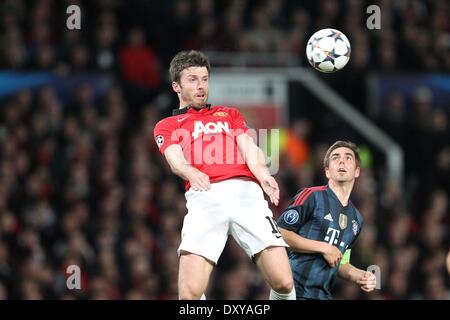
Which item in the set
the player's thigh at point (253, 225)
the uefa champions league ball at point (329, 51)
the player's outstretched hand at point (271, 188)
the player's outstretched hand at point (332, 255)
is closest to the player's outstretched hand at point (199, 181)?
the player's thigh at point (253, 225)

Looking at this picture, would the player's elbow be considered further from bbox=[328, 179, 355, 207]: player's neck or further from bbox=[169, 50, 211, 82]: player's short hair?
bbox=[169, 50, 211, 82]: player's short hair

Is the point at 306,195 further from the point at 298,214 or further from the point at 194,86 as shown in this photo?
the point at 194,86

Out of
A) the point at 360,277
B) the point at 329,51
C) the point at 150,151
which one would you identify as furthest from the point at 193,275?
the point at 150,151

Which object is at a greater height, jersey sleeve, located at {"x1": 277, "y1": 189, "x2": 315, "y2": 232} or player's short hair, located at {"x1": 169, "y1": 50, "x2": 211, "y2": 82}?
player's short hair, located at {"x1": 169, "y1": 50, "x2": 211, "y2": 82}

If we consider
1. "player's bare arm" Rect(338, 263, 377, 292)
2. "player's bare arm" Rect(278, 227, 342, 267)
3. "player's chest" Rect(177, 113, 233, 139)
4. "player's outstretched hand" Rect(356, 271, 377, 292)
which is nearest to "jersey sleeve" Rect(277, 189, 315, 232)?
"player's bare arm" Rect(278, 227, 342, 267)

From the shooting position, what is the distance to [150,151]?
47.7 feet

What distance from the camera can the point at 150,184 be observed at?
46.1 ft

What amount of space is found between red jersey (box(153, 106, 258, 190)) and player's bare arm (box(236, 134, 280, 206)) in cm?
5

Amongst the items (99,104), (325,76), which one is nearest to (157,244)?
(99,104)

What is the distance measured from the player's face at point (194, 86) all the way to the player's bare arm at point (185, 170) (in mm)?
402

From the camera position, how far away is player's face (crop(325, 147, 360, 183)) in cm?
810

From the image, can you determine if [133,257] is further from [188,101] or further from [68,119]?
[188,101]
